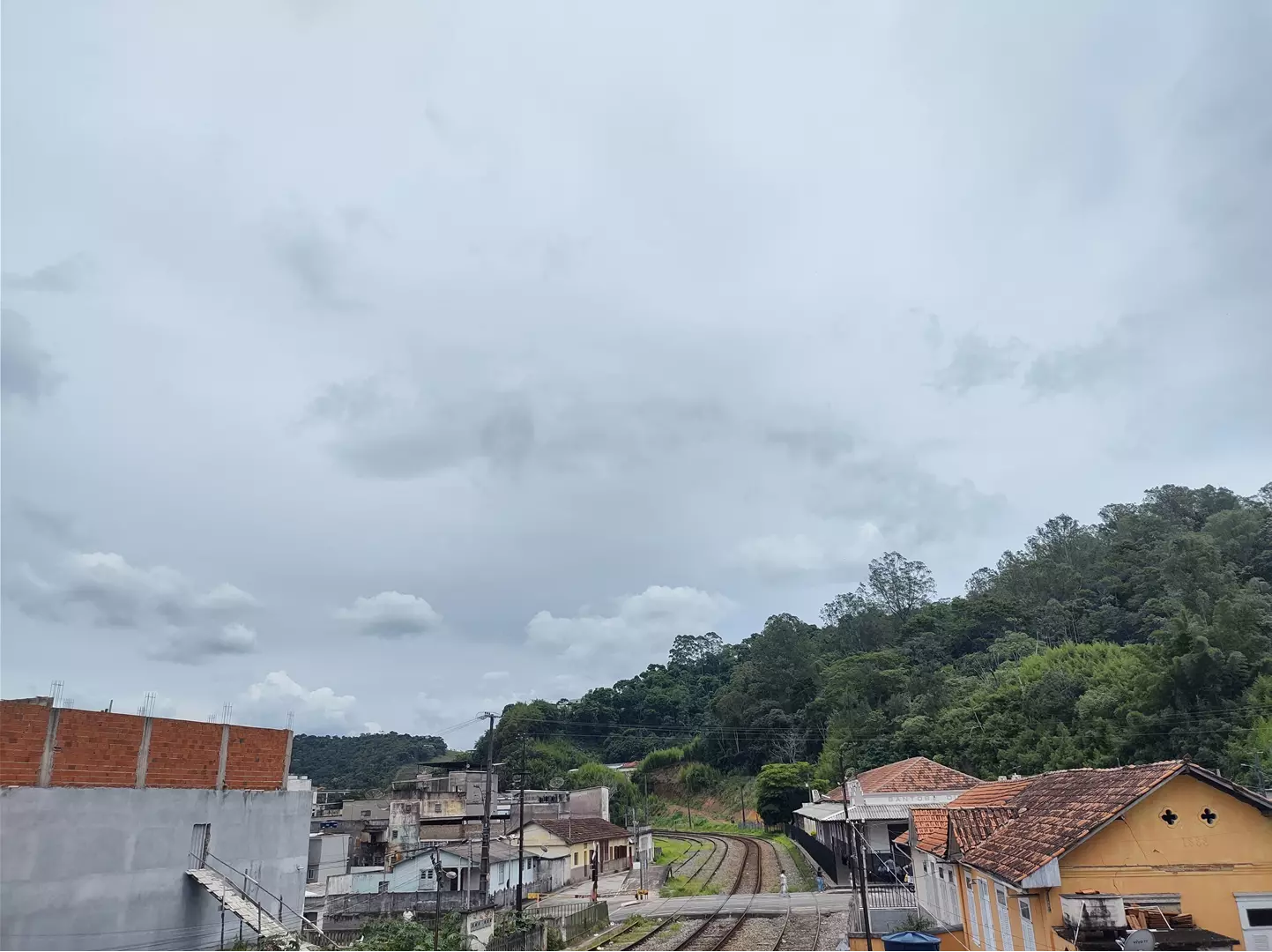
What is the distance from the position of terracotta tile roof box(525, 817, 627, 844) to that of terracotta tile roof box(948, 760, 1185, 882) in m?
31.2

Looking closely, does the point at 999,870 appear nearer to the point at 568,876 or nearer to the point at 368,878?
the point at 368,878

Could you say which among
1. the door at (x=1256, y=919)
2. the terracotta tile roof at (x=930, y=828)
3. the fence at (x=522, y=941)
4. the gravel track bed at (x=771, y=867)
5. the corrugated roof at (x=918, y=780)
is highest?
the corrugated roof at (x=918, y=780)

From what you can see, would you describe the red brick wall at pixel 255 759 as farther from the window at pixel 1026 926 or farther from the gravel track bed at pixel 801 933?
the window at pixel 1026 926

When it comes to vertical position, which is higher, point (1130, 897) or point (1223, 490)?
point (1223, 490)

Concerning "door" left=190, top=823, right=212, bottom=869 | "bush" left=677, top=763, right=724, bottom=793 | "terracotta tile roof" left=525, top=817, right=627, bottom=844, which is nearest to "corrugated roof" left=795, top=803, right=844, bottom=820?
"terracotta tile roof" left=525, top=817, right=627, bottom=844

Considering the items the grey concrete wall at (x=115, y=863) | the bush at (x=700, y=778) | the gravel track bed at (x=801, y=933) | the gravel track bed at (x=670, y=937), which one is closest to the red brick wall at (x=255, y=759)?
the grey concrete wall at (x=115, y=863)

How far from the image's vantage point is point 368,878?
3728cm

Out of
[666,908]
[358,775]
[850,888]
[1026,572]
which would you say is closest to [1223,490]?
[1026,572]

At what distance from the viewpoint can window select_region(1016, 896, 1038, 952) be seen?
15016 mm

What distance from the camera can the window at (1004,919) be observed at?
53.4 ft

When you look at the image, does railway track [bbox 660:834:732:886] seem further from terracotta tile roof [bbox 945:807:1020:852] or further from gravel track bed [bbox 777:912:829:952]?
terracotta tile roof [bbox 945:807:1020:852]

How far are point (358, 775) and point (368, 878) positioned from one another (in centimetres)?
10031

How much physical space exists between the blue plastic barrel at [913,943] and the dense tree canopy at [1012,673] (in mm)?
24953

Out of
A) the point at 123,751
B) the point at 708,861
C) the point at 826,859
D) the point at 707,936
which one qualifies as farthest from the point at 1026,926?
the point at 708,861
